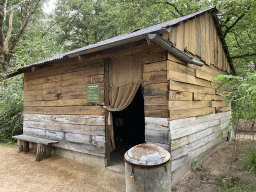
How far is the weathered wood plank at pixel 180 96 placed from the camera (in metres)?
3.84

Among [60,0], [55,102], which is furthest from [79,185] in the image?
[60,0]

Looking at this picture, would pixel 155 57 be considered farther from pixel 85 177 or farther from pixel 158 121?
pixel 85 177

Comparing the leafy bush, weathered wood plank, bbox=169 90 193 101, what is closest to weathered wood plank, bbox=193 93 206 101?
weathered wood plank, bbox=169 90 193 101

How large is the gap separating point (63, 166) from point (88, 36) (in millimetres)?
16636

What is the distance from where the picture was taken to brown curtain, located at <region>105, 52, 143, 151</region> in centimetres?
425

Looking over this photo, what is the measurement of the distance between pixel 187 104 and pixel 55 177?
13.0ft

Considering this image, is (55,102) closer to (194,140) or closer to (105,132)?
(105,132)

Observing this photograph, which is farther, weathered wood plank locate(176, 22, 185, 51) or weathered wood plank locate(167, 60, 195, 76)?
weathered wood plank locate(176, 22, 185, 51)

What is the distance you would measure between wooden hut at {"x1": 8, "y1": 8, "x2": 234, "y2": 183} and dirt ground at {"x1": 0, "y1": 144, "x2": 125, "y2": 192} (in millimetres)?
392

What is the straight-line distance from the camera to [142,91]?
4227 mm

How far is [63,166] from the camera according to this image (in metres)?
5.30

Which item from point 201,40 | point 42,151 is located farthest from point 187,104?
point 42,151

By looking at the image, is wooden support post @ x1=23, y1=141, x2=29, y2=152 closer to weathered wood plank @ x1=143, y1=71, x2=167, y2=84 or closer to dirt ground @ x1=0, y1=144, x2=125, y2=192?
dirt ground @ x1=0, y1=144, x2=125, y2=192

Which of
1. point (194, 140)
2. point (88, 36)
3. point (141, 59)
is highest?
point (88, 36)
